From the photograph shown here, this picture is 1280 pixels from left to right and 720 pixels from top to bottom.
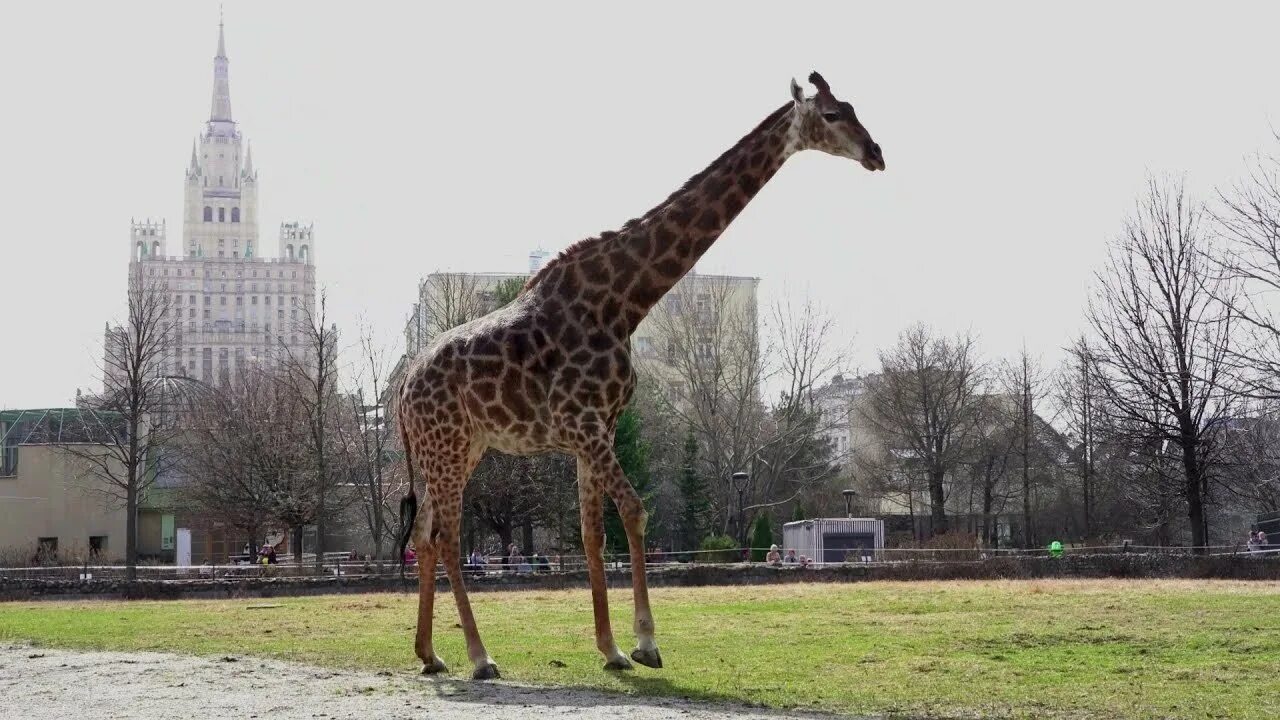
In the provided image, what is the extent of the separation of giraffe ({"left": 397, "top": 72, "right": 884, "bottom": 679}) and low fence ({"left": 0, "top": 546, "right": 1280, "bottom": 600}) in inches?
934

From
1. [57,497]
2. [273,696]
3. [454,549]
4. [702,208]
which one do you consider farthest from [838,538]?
[273,696]

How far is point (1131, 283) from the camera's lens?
49500mm

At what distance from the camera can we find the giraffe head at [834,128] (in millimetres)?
12430

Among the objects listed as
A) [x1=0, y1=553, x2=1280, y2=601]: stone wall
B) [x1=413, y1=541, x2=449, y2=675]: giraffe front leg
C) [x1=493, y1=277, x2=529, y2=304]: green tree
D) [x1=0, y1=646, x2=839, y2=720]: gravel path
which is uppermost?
[x1=493, y1=277, x2=529, y2=304]: green tree

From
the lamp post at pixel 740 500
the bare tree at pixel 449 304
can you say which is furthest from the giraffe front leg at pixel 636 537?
the lamp post at pixel 740 500

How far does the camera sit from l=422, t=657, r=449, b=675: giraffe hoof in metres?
11.8

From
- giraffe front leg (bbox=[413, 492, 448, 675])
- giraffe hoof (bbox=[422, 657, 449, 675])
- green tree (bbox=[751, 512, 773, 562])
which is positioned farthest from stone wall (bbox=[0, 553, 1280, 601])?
giraffe hoof (bbox=[422, 657, 449, 675])

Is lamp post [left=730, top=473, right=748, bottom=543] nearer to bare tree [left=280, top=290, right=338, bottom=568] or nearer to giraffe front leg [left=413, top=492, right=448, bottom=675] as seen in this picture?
bare tree [left=280, top=290, right=338, bottom=568]

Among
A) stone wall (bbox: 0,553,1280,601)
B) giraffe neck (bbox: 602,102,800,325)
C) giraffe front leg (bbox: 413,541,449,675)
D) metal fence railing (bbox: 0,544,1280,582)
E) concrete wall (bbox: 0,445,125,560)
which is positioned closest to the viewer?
giraffe front leg (bbox: 413,541,449,675)

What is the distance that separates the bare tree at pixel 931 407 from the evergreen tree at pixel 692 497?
12.9 m

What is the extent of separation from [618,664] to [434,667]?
5.55 ft

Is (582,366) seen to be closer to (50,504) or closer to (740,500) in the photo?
(740,500)

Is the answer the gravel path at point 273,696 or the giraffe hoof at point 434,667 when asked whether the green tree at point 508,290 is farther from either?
the gravel path at point 273,696

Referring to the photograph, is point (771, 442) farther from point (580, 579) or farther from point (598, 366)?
point (598, 366)
